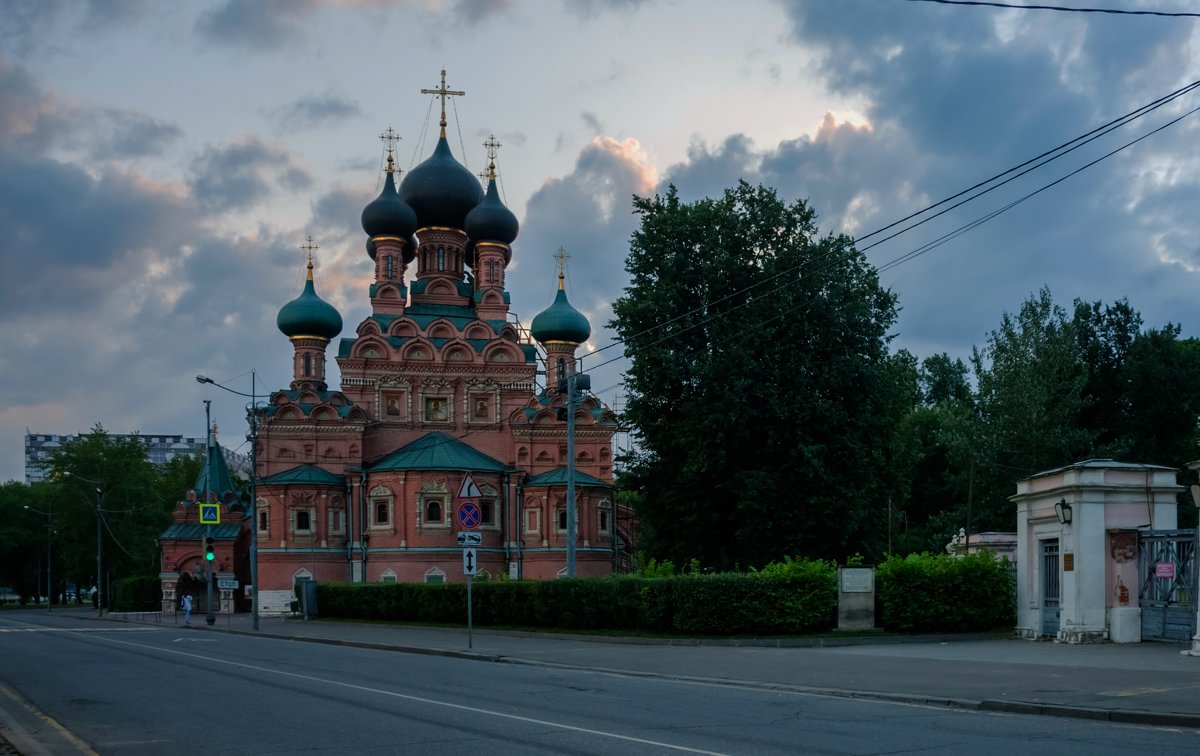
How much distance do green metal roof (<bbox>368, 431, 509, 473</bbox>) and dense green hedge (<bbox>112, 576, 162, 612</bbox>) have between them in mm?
21844

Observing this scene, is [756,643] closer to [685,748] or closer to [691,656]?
[691,656]

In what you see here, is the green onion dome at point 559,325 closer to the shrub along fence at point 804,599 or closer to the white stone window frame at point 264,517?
the white stone window frame at point 264,517

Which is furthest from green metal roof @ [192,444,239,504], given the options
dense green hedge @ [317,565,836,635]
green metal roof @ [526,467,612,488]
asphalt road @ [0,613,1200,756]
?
asphalt road @ [0,613,1200,756]

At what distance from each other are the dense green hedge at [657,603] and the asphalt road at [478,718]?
682cm

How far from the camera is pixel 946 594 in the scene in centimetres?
2711

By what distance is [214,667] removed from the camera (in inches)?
912

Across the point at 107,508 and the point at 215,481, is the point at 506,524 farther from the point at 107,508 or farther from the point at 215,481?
the point at 107,508

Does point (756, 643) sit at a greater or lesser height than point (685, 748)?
lesser

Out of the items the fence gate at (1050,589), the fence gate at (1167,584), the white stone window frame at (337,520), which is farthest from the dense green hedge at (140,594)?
the fence gate at (1167,584)

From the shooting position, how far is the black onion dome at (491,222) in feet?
223

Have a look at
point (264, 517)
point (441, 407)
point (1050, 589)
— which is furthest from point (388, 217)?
point (1050, 589)

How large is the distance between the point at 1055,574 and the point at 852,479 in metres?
13.7

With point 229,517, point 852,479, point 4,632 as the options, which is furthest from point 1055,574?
point 229,517

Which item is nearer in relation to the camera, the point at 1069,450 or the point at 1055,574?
the point at 1055,574
